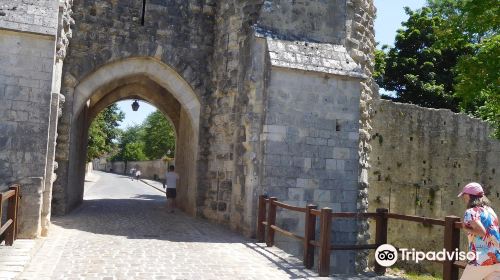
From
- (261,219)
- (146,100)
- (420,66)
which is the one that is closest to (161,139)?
(420,66)

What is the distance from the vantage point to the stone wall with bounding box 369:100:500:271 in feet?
44.4

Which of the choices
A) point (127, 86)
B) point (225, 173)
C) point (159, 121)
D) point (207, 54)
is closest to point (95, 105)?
point (127, 86)

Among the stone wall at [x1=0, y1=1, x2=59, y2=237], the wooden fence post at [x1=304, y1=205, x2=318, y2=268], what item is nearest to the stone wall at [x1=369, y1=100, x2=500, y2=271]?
the wooden fence post at [x1=304, y1=205, x2=318, y2=268]

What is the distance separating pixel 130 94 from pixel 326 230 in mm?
9539

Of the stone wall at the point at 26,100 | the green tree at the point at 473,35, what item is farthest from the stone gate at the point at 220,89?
the green tree at the point at 473,35

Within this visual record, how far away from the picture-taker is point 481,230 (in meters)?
4.01

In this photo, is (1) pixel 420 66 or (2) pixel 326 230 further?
(1) pixel 420 66

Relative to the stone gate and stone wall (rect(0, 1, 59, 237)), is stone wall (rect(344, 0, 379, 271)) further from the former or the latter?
stone wall (rect(0, 1, 59, 237))

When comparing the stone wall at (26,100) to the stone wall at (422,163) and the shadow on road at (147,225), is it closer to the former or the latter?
the shadow on road at (147,225)

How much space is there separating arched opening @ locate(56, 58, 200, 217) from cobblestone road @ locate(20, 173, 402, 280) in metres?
1.73

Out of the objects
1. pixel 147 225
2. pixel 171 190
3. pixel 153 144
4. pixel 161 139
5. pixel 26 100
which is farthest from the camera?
pixel 153 144

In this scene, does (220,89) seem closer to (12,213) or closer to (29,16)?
(29,16)

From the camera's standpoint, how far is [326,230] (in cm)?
602

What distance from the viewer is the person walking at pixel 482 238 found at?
402 cm
